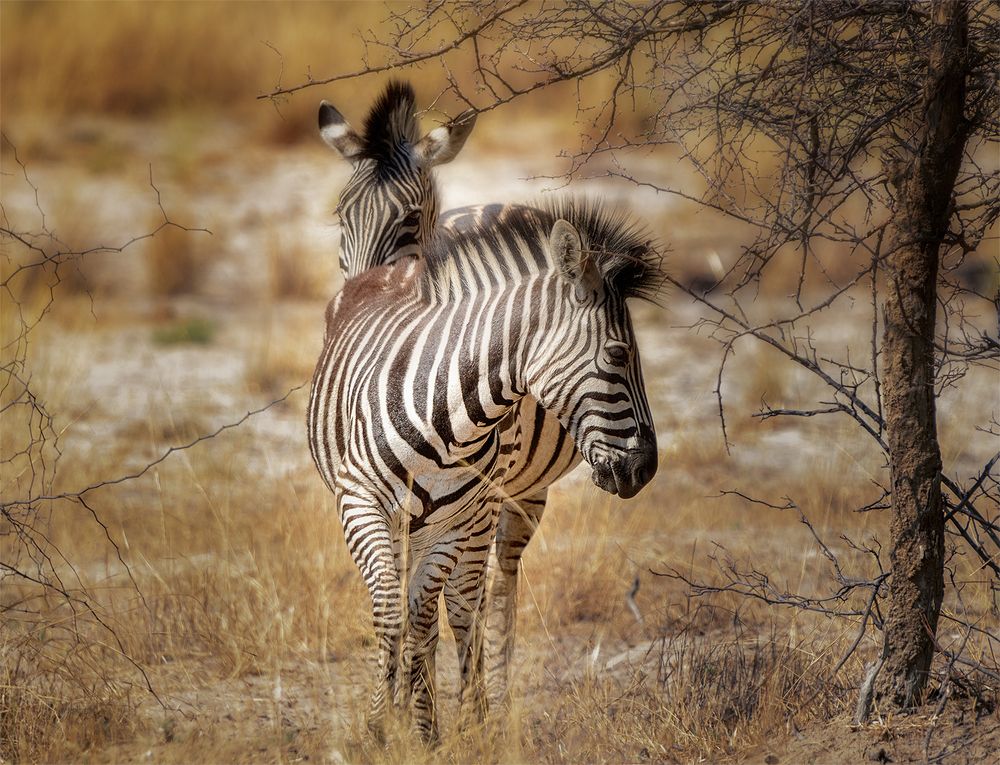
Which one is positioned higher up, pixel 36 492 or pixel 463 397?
pixel 36 492

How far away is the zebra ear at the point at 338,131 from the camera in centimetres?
599

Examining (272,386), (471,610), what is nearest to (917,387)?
(471,610)

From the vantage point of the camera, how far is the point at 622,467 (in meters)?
3.55

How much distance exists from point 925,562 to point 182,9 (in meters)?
14.0

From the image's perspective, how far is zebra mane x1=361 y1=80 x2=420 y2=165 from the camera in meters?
5.84

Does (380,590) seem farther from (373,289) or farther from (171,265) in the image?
(171,265)

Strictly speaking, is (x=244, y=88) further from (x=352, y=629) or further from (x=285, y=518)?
(x=352, y=629)

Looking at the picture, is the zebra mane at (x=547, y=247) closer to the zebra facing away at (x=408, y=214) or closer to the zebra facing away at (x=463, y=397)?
the zebra facing away at (x=463, y=397)

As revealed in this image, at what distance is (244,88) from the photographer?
14633 mm

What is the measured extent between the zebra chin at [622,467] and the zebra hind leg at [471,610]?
77 cm

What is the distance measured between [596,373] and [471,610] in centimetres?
127

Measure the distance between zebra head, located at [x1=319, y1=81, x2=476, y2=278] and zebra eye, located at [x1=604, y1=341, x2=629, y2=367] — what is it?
Result: 7.79 ft

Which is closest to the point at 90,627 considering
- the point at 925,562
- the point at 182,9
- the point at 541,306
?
the point at 541,306

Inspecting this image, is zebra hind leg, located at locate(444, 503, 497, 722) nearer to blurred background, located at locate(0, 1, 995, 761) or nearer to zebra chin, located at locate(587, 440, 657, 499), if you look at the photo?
blurred background, located at locate(0, 1, 995, 761)
